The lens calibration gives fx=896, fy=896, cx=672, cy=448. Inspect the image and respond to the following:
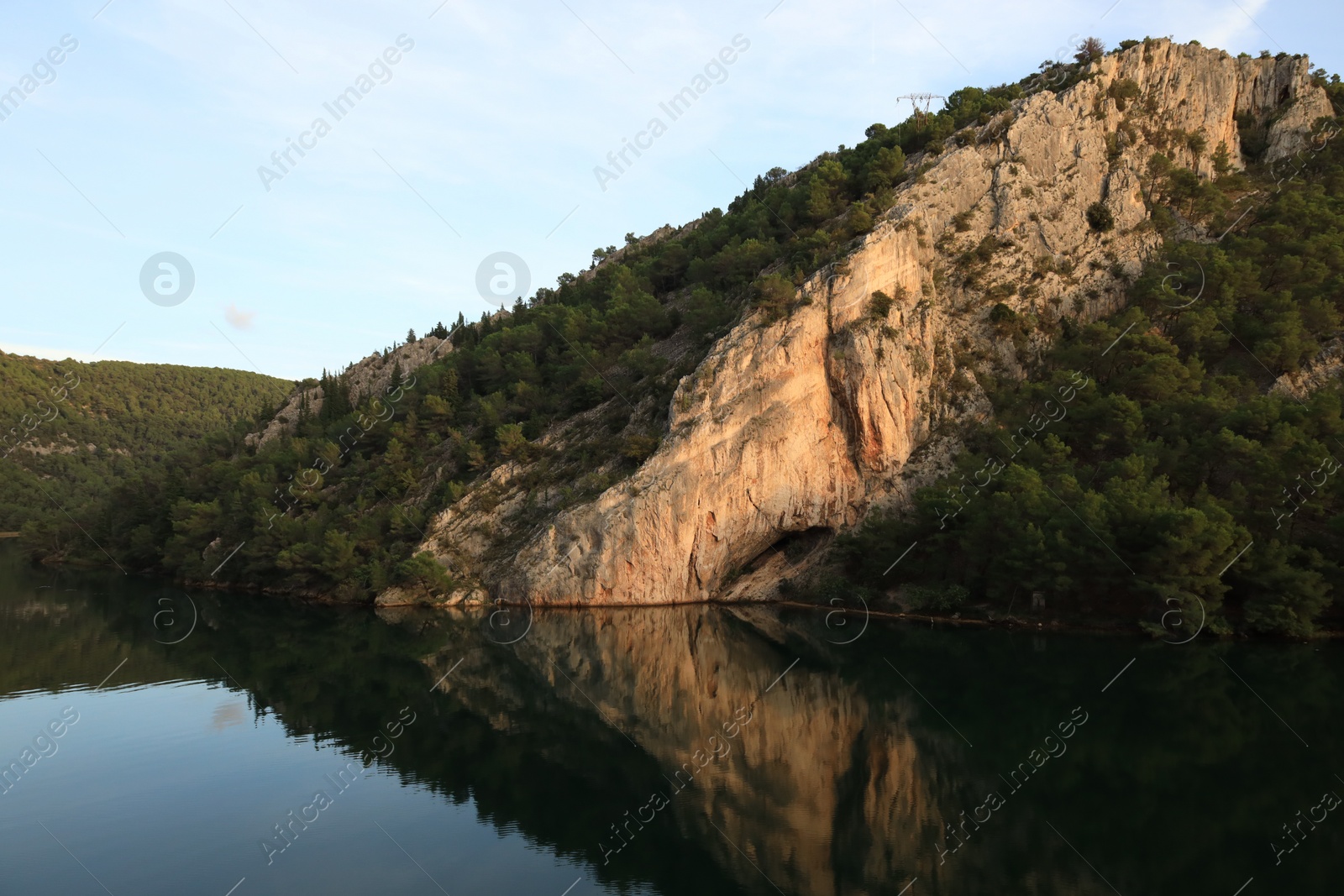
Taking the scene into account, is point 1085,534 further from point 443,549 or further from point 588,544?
point 443,549

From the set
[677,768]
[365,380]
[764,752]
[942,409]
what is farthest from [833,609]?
[365,380]

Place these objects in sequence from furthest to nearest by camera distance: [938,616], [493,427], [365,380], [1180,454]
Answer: [365,380], [493,427], [938,616], [1180,454]

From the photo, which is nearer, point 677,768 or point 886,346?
point 677,768

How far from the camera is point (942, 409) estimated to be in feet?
166

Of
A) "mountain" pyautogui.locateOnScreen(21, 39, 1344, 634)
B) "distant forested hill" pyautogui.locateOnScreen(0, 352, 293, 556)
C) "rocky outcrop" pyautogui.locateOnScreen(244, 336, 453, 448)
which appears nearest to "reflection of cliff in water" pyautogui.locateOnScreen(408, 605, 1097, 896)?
"mountain" pyautogui.locateOnScreen(21, 39, 1344, 634)

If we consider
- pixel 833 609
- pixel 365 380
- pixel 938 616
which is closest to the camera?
pixel 938 616

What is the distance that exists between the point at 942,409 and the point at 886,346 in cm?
506

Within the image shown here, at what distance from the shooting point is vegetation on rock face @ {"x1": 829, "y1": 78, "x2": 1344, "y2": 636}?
1298 inches

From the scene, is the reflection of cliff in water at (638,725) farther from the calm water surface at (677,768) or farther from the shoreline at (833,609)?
the shoreline at (833,609)

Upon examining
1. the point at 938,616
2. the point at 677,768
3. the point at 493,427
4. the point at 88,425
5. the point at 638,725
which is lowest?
the point at 938,616

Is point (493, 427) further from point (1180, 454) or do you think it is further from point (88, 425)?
point (88, 425)

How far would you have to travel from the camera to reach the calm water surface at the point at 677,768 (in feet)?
51.3

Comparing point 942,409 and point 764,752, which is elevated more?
point 942,409

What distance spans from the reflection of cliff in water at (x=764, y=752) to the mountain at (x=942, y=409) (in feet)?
30.9
